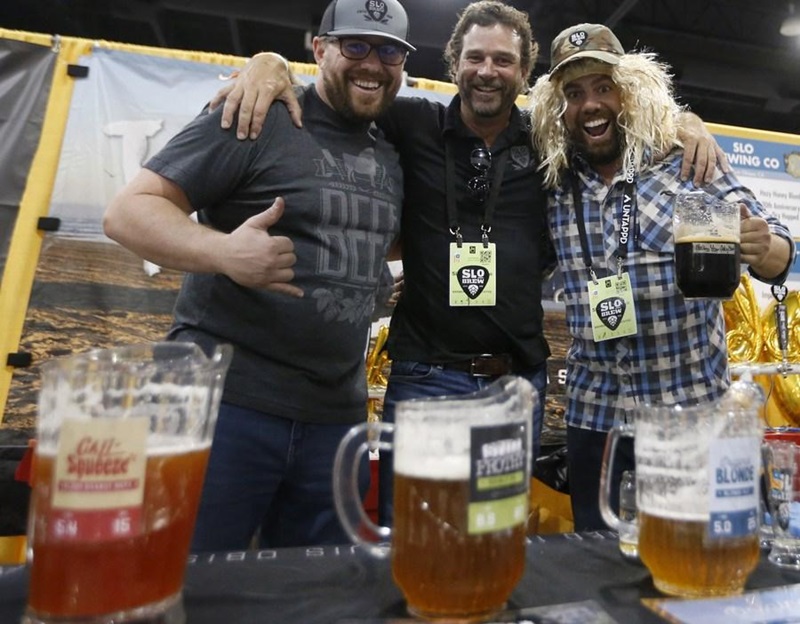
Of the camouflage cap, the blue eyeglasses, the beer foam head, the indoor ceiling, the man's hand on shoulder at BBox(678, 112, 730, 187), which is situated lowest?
the beer foam head

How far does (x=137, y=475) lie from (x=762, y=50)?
7815 mm

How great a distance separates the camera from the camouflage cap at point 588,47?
5.31 feet

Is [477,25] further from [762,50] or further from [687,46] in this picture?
[762,50]

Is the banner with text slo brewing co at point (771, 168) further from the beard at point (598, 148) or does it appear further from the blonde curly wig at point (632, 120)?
the beard at point (598, 148)

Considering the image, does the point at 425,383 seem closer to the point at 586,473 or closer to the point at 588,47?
the point at 586,473

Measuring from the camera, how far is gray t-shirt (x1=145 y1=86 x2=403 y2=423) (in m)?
1.26

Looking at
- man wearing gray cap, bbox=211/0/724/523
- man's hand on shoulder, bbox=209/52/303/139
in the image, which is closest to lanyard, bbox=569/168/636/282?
man wearing gray cap, bbox=211/0/724/523

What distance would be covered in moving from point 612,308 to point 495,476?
1020 millimetres

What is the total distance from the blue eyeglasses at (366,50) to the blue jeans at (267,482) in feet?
2.60

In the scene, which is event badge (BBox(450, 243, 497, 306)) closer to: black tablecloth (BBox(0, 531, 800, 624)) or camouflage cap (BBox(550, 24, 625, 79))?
camouflage cap (BBox(550, 24, 625, 79))

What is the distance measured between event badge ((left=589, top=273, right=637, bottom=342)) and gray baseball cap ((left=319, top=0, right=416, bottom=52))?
2.33 feet

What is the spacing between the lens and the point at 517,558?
23.5 inches

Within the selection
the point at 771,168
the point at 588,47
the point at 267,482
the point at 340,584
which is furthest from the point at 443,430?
the point at 771,168

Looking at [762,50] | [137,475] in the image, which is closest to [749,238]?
[137,475]
